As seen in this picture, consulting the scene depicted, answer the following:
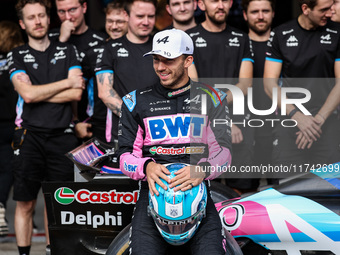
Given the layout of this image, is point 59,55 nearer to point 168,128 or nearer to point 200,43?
point 200,43

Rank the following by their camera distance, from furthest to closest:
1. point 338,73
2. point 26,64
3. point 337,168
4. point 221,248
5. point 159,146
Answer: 1. point 26,64
2. point 338,73
3. point 337,168
4. point 159,146
5. point 221,248

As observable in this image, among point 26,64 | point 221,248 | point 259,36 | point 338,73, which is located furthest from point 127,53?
point 221,248

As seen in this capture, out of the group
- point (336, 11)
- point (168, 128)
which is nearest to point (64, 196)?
point (168, 128)

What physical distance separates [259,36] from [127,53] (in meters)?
1.50

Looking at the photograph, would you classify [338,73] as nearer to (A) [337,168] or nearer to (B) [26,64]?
(A) [337,168]

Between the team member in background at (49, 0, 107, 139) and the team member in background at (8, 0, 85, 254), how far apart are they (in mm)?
237

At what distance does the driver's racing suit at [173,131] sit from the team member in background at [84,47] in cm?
180

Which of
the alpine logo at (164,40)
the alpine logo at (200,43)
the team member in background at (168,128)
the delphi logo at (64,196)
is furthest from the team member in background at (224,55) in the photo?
the delphi logo at (64,196)

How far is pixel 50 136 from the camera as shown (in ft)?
18.2

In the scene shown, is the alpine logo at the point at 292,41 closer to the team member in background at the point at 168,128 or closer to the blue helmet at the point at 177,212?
the team member in background at the point at 168,128

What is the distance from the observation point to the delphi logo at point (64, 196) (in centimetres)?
442

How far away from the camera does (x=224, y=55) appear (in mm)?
5551

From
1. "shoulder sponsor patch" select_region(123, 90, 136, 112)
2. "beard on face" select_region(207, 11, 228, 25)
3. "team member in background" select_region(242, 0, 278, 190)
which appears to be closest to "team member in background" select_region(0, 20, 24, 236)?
"beard on face" select_region(207, 11, 228, 25)

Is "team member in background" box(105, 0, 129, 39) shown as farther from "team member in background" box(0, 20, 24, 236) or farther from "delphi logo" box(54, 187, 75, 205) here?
"delphi logo" box(54, 187, 75, 205)
